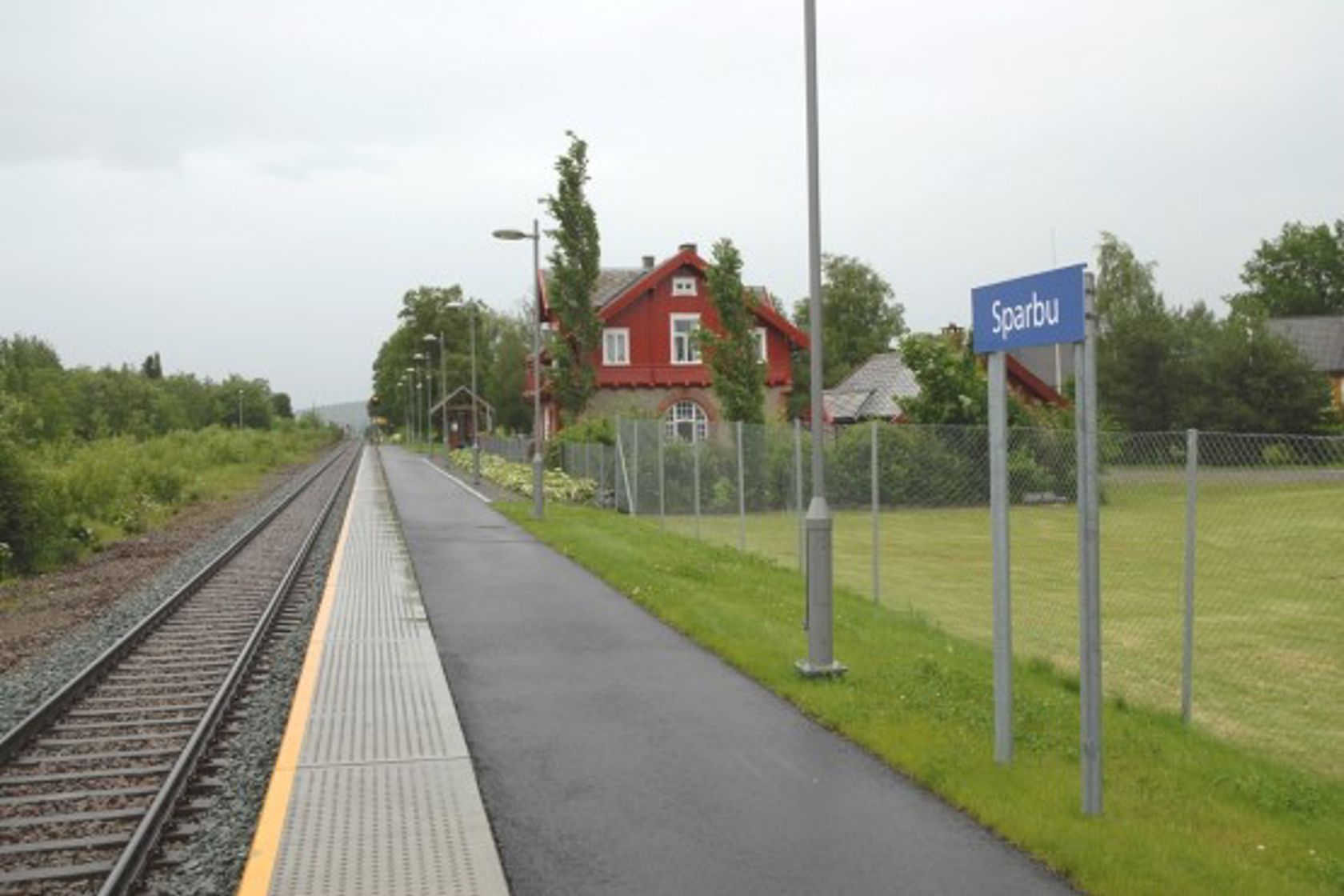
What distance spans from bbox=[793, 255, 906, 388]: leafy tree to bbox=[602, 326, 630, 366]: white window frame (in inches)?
2051

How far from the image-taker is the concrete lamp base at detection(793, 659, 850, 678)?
904cm

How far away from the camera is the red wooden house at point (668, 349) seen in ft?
147

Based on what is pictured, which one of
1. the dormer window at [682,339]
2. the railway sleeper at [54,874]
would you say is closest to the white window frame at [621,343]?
the dormer window at [682,339]

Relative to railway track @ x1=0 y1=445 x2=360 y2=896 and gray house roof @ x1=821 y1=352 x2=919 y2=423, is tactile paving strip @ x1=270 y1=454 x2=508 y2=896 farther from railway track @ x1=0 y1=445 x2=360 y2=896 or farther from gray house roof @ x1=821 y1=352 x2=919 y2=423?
gray house roof @ x1=821 y1=352 x2=919 y2=423

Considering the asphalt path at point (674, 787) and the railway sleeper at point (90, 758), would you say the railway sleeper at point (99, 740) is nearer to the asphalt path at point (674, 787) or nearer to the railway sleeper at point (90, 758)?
the railway sleeper at point (90, 758)

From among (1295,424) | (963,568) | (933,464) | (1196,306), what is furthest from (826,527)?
(1196,306)

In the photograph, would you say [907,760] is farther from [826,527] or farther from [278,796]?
[278,796]

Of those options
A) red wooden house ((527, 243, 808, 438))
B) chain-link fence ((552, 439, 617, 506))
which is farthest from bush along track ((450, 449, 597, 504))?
red wooden house ((527, 243, 808, 438))

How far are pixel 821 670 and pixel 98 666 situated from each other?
6363 mm

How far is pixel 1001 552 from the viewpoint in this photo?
6.67m

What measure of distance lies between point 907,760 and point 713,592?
7.01 metres

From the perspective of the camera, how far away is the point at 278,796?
252 inches

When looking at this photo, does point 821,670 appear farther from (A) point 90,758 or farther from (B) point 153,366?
(B) point 153,366

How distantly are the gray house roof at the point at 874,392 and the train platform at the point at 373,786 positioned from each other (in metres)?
30.4
